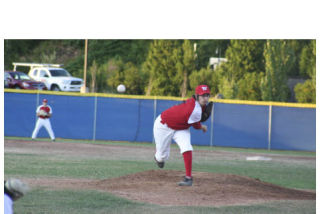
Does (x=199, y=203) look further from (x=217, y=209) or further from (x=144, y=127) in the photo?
(x=144, y=127)

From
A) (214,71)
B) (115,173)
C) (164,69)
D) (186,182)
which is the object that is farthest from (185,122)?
(214,71)

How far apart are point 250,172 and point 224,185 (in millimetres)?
4789

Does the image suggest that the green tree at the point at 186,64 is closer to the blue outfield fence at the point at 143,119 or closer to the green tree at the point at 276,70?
the green tree at the point at 276,70

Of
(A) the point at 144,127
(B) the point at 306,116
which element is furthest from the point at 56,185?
(B) the point at 306,116

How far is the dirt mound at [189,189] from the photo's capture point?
866 cm

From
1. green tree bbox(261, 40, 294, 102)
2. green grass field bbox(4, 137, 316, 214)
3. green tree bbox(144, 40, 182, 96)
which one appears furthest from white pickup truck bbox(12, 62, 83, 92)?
green grass field bbox(4, 137, 316, 214)

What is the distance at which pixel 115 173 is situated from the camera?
42.0ft

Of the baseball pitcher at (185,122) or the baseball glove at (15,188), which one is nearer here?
the baseball glove at (15,188)

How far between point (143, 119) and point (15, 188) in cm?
2193

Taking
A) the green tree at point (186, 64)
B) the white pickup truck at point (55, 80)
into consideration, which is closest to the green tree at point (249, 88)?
the green tree at point (186, 64)

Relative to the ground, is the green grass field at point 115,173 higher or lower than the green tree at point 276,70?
lower

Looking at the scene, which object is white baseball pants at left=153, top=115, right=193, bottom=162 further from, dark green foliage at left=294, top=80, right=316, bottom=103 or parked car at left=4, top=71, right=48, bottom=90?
dark green foliage at left=294, top=80, right=316, bottom=103

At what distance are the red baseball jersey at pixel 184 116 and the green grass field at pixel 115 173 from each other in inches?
67.8

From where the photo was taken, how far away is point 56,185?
9828 millimetres
